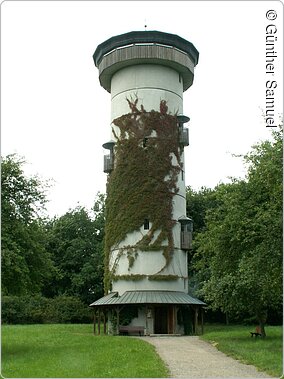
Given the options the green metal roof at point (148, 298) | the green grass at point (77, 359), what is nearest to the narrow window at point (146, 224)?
the green metal roof at point (148, 298)

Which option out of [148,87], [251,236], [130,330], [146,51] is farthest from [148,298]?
[146,51]

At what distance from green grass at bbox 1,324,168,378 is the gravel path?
477mm

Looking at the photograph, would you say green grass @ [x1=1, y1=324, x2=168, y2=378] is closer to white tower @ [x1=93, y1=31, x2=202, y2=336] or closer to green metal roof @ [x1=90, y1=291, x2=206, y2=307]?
green metal roof @ [x1=90, y1=291, x2=206, y2=307]

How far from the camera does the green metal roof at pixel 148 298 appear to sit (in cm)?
3088

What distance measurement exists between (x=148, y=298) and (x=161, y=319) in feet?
8.30

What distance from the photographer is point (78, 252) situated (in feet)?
161

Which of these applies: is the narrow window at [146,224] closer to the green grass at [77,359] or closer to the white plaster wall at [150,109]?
the white plaster wall at [150,109]

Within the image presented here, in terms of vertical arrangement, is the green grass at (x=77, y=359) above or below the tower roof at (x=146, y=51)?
below

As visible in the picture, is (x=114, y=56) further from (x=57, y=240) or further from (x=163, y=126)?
(x=57, y=240)

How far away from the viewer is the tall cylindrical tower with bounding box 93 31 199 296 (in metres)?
33.2

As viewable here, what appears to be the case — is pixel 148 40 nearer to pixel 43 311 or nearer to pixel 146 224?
pixel 146 224

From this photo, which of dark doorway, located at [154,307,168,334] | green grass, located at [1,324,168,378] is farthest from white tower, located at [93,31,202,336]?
green grass, located at [1,324,168,378]

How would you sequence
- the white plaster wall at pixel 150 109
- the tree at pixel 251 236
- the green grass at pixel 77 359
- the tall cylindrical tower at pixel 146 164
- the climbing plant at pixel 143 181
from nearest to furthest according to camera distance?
the green grass at pixel 77 359, the tree at pixel 251 236, the white plaster wall at pixel 150 109, the tall cylindrical tower at pixel 146 164, the climbing plant at pixel 143 181

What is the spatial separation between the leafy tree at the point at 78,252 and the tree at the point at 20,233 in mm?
24253
